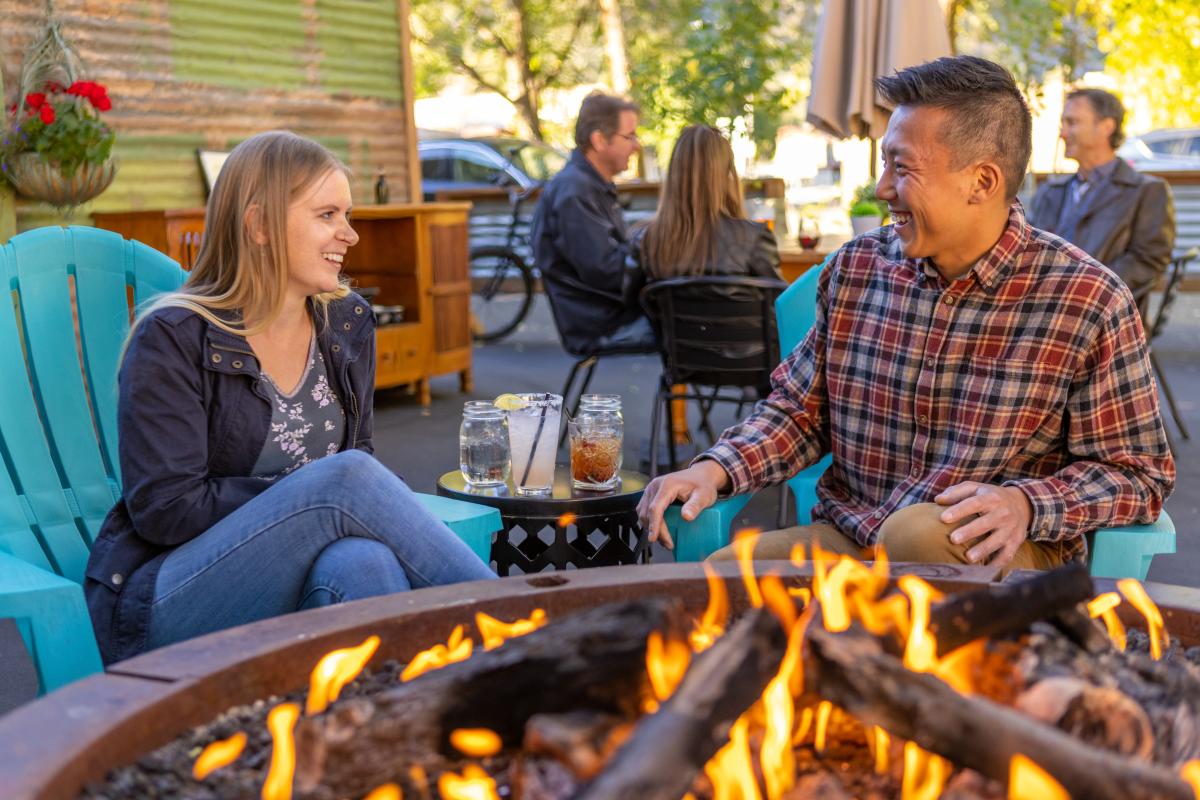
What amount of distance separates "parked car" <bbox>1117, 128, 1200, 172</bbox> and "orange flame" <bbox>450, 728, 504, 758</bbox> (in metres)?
14.4

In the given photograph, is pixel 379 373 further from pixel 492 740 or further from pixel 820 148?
pixel 820 148

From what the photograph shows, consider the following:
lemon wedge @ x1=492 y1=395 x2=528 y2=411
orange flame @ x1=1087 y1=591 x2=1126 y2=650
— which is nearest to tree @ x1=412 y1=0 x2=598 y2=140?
lemon wedge @ x1=492 y1=395 x2=528 y2=411

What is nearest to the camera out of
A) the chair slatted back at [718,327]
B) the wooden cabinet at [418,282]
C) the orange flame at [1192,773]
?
the orange flame at [1192,773]

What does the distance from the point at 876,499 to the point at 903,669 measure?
1145 millimetres

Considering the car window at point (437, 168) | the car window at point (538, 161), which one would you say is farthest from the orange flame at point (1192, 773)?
the car window at point (437, 168)

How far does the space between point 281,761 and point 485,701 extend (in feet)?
0.79

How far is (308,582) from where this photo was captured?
2303mm

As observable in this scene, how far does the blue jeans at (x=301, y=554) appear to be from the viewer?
7.43 ft

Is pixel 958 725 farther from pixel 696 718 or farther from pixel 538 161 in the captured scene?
pixel 538 161

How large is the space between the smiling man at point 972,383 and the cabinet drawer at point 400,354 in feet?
16.5

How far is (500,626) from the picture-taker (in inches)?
73.1

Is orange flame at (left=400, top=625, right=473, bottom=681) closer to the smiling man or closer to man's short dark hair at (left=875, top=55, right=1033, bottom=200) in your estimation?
the smiling man

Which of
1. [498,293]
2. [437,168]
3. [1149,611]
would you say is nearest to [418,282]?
[498,293]

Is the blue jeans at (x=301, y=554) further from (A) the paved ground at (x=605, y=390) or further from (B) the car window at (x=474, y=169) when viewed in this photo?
(B) the car window at (x=474, y=169)
